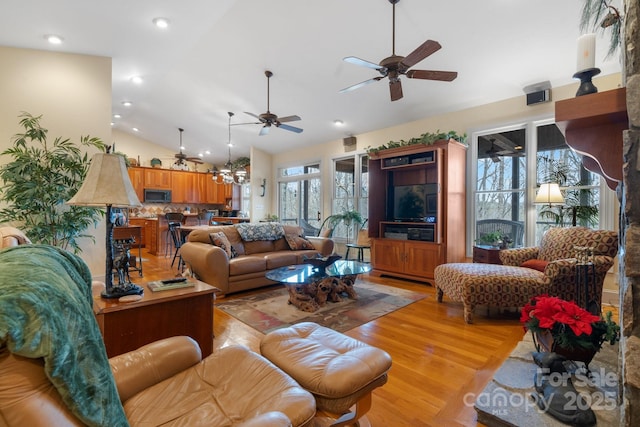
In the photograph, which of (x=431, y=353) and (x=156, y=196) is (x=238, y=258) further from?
(x=156, y=196)

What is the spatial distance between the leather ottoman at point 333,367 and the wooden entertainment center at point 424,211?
10.4 ft

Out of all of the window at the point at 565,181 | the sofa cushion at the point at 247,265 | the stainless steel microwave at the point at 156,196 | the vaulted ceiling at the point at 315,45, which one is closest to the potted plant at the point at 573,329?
the window at the point at 565,181

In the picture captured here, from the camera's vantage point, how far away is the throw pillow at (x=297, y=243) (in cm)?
493

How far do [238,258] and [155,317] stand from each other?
2.23 m

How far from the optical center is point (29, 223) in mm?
3344

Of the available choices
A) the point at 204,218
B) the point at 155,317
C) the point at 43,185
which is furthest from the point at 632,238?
the point at 204,218

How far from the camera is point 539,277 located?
292 centimetres

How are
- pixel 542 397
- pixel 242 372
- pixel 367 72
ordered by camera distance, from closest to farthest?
pixel 242 372 → pixel 542 397 → pixel 367 72

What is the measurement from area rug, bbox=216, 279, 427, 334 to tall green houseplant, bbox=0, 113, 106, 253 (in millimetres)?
2000

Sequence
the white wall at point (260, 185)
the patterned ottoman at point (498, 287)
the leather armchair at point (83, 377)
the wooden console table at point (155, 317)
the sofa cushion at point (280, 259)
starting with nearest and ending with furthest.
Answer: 1. the leather armchair at point (83, 377)
2. the wooden console table at point (155, 317)
3. the patterned ottoman at point (498, 287)
4. the sofa cushion at point (280, 259)
5. the white wall at point (260, 185)

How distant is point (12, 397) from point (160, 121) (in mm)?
8245

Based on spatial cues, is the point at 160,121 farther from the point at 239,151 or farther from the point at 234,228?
the point at 234,228

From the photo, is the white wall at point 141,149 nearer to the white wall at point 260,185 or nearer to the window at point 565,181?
the white wall at point 260,185

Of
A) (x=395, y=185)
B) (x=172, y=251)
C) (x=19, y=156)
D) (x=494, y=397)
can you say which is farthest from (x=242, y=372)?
(x=172, y=251)
